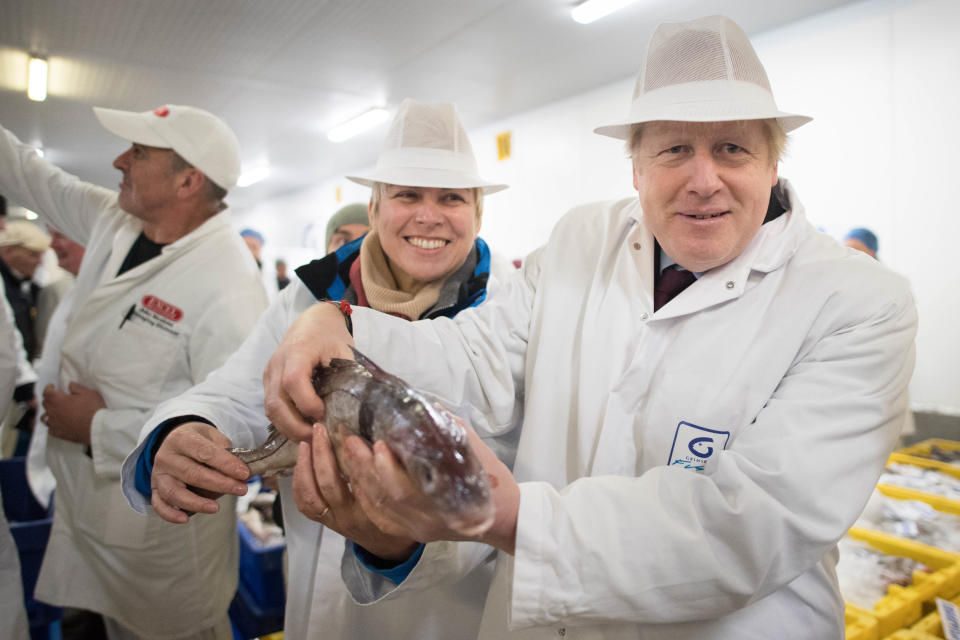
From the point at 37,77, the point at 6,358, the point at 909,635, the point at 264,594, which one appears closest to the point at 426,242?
the point at 6,358

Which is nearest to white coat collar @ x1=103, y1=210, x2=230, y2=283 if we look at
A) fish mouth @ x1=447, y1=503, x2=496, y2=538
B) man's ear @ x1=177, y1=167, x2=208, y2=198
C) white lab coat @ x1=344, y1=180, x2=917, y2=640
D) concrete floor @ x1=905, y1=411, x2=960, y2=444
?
man's ear @ x1=177, y1=167, x2=208, y2=198

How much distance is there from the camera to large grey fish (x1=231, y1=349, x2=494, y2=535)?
754 mm

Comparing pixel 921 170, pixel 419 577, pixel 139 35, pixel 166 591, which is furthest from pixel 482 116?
pixel 419 577

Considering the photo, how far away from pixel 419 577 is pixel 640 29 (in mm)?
5037

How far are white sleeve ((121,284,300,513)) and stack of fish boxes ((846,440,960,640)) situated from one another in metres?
1.86

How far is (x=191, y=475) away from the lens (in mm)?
1192

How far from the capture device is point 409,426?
2.69 ft

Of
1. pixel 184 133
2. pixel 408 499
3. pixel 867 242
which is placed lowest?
pixel 408 499

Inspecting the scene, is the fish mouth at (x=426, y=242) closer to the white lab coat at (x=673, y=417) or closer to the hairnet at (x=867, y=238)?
the white lab coat at (x=673, y=417)

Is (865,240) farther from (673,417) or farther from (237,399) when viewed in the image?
(237,399)

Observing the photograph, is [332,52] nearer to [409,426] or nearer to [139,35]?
[139,35]

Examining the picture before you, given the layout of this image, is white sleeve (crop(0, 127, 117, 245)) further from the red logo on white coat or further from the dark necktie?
the dark necktie

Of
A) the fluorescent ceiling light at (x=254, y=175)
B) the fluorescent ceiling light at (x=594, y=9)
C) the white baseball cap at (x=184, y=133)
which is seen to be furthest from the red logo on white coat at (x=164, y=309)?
the fluorescent ceiling light at (x=254, y=175)

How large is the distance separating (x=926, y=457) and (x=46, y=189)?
530 cm
